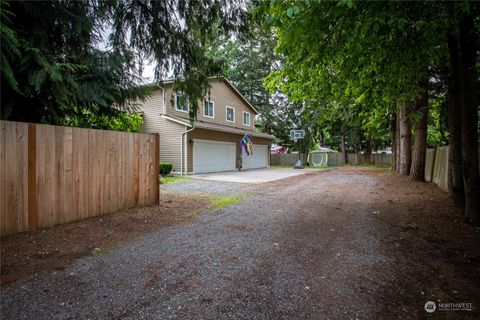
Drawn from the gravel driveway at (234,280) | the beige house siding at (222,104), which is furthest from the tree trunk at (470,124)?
the beige house siding at (222,104)

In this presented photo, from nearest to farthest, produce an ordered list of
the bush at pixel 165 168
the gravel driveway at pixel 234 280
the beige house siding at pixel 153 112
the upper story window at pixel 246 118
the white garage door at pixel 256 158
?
the gravel driveway at pixel 234 280 < the bush at pixel 165 168 < the beige house siding at pixel 153 112 < the white garage door at pixel 256 158 < the upper story window at pixel 246 118

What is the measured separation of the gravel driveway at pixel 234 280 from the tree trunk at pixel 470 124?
65.2 inches

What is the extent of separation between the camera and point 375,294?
239 centimetres

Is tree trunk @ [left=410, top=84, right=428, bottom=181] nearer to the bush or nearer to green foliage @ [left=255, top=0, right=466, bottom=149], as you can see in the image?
green foliage @ [left=255, top=0, right=466, bottom=149]

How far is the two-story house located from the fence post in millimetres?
8230

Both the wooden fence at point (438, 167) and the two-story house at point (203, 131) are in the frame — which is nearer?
the wooden fence at point (438, 167)

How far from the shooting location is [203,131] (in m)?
15.5

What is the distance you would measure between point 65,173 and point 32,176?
477 mm

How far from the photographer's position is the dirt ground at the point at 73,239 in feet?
9.46

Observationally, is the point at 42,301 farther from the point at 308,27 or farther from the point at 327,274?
the point at 308,27

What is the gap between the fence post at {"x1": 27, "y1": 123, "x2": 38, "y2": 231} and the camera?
3.78 metres

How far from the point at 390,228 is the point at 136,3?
6422 millimetres

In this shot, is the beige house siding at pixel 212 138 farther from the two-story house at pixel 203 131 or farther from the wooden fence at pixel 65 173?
the wooden fence at pixel 65 173

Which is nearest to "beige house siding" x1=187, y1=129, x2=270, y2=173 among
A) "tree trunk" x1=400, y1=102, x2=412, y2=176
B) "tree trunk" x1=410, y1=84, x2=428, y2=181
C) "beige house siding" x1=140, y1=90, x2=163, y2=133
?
"beige house siding" x1=140, y1=90, x2=163, y2=133
